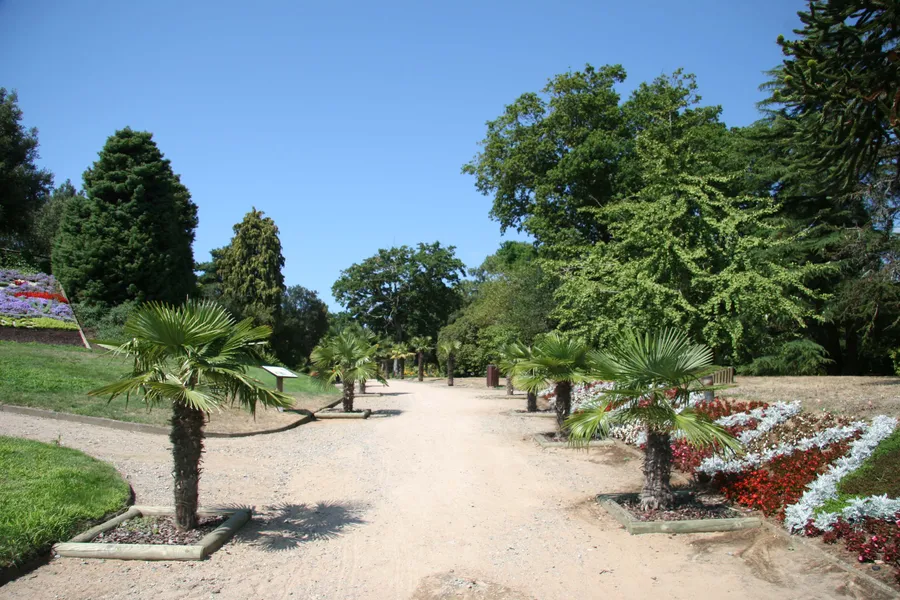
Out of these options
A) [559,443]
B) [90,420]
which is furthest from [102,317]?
[559,443]

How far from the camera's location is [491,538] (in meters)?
7.24

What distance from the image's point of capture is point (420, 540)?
7.15m

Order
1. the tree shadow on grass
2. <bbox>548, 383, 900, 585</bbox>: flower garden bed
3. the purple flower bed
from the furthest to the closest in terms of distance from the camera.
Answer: the purple flower bed → the tree shadow on grass → <bbox>548, 383, 900, 585</bbox>: flower garden bed

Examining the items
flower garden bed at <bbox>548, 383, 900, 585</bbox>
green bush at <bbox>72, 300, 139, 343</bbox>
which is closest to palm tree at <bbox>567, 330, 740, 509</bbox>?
flower garden bed at <bbox>548, 383, 900, 585</bbox>

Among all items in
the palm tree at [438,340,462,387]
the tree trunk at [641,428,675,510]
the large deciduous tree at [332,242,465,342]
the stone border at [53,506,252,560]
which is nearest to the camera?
the stone border at [53,506,252,560]

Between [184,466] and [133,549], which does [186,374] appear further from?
[133,549]

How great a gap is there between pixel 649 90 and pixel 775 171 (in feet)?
22.0

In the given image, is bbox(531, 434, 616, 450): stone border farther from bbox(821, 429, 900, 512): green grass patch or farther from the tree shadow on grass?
bbox(821, 429, 900, 512): green grass patch

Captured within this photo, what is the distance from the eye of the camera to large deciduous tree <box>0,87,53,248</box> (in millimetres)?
32469

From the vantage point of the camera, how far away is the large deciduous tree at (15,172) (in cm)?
3247

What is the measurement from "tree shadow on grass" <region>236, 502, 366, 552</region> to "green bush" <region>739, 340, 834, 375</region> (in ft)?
78.5

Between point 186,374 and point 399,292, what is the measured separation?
53.7m

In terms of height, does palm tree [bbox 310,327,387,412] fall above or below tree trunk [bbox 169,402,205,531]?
above

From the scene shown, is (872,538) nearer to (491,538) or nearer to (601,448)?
(491,538)
